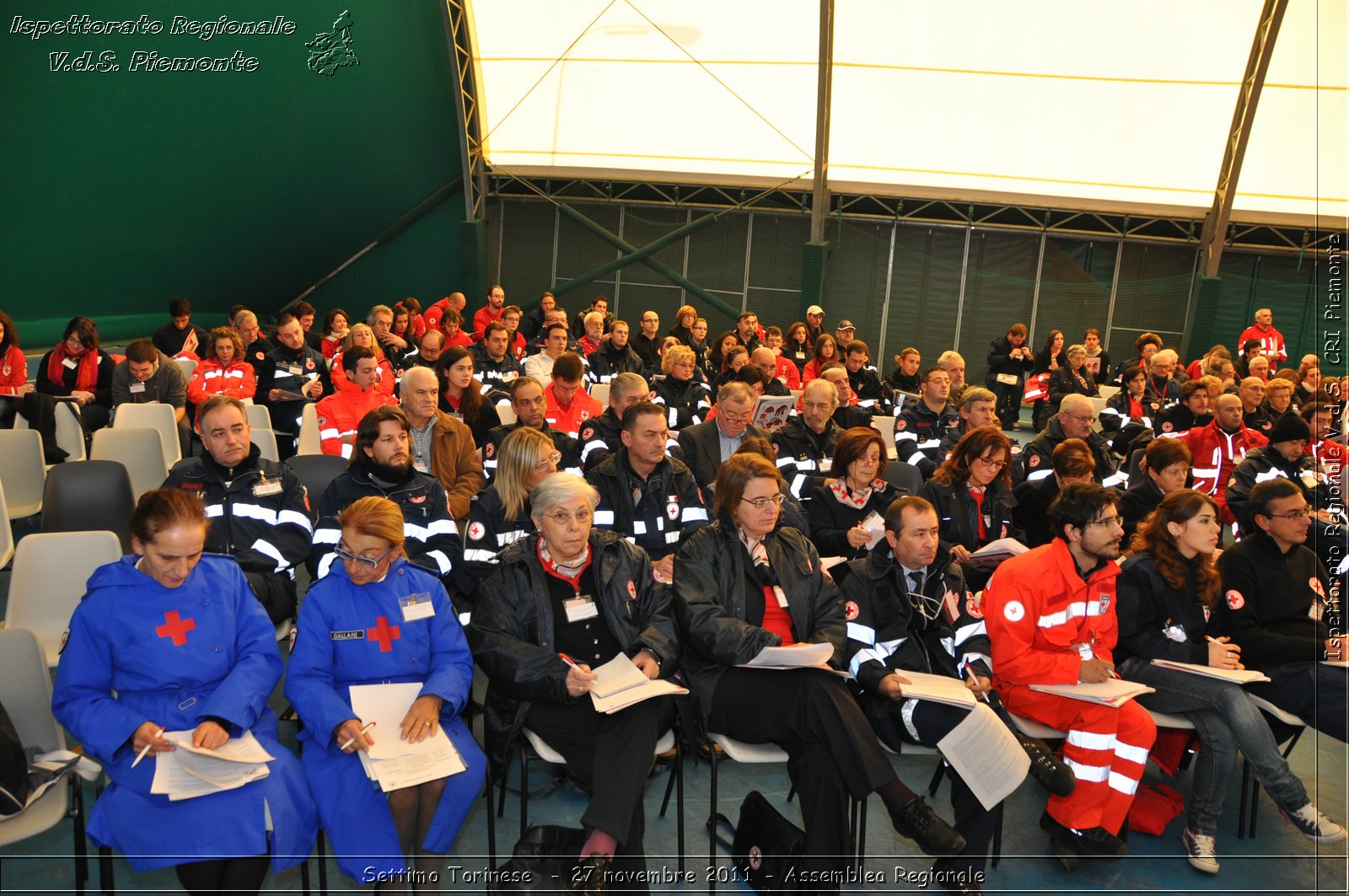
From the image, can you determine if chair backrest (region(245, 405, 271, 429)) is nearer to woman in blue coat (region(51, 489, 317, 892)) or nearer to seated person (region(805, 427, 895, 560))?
woman in blue coat (region(51, 489, 317, 892))

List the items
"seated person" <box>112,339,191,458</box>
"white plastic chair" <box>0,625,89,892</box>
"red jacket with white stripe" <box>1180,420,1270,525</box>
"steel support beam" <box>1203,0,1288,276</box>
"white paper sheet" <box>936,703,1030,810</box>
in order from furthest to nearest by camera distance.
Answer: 1. "steel support beam" <box>1203,0,1288,276</box>
2. "seated person" <box>112,339,191,458</box>
3. "red jacket with white stripe" <box>1180,420,1270,525</box>
4. "white paper sheet" <box>936,703,1030,810</box>
5. "white plastic chair" <box>0,625,89,892</box>

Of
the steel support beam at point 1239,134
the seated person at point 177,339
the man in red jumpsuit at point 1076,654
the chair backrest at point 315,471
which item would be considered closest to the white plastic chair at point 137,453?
the chair backrest at point 315,471

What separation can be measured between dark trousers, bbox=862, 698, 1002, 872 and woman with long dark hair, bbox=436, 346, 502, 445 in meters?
3.54

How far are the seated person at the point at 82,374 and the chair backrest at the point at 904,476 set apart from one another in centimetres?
564

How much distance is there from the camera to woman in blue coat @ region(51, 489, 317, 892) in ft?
8.65

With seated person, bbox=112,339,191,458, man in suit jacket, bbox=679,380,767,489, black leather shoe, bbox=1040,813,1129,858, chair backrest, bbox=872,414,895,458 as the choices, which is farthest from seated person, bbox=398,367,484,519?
chair backrest, bbox=872,414,895,458

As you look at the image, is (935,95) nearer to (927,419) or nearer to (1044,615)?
(927,419)

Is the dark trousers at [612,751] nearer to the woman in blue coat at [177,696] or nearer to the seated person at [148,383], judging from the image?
the woman in blue coat at [177,696]

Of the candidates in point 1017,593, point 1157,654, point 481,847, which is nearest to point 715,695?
point 481,847

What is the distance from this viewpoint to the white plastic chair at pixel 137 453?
5434mm

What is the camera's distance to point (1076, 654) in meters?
3.57

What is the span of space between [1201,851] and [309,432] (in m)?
4.89

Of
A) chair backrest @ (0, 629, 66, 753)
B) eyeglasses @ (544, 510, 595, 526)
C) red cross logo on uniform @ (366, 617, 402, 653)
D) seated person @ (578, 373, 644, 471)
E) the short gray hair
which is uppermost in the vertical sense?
seated person @ (578, 373, 644, 471)

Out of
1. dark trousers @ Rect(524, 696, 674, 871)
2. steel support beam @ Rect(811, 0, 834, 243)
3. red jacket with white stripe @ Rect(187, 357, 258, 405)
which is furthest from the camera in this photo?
steel support beam @ Rect(811, 0, 834, 243)
